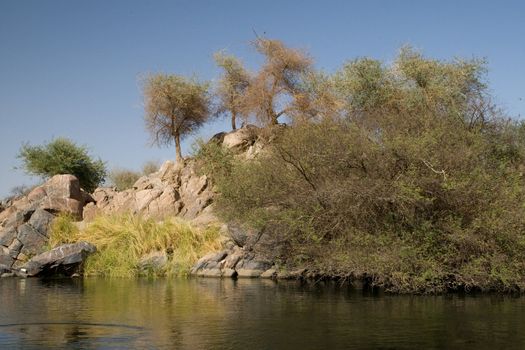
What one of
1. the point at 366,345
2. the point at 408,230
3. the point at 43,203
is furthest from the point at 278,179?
the point at 43,203

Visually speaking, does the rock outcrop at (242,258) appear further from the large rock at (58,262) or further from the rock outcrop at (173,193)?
the rock outcrop at (173,193)

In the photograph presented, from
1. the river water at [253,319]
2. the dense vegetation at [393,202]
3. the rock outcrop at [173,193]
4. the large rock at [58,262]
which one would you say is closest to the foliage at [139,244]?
the large rock at [58,262]

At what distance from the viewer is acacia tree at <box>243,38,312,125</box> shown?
39.9 metres

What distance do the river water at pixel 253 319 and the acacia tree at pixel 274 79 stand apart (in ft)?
62.3

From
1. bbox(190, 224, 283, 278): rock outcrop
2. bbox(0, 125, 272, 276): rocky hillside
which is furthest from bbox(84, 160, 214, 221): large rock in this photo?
bbox(190, 224, 283, 278): rock outcrop

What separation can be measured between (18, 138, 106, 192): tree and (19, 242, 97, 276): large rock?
1688cm

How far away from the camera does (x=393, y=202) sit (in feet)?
66.9

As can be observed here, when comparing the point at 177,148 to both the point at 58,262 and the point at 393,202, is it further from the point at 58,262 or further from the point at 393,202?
the point at 393,202

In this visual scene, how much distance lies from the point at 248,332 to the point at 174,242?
16.6 meters

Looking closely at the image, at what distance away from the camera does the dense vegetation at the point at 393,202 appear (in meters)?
20.0

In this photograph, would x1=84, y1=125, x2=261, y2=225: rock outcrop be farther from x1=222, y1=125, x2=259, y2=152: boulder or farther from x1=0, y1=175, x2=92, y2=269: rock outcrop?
x1=0, y1=175, x2=92, y2=269: rock outcrop

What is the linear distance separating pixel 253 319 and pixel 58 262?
16072 millimetres

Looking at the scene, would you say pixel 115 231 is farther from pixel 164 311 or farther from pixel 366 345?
pixel 366 345

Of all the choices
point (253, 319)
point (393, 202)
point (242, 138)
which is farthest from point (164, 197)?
point (253, 319)
